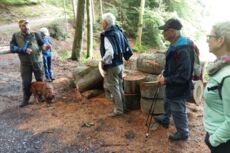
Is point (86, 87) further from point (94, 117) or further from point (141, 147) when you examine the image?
point (141, 147)

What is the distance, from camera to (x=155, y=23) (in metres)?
20.0

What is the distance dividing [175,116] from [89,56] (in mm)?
9398

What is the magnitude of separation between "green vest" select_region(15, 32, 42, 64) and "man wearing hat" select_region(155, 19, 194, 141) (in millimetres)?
3793

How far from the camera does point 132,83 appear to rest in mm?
6910

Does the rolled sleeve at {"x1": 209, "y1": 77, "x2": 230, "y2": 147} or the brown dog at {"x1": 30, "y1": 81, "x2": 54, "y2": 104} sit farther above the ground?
the rolled sleeve at {"x1": 209, "y1": 77, "x2": 230, "y2": 147}

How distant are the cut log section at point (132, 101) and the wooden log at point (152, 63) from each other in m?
0.66

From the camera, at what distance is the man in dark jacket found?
6.33 meters

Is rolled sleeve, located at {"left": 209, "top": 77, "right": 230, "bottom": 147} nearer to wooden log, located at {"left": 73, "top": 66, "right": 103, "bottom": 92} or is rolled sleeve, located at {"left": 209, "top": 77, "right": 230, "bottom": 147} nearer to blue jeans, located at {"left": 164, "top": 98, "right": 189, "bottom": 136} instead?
blue jeans, located at {"left": 164, "top": 98, "right": 189, "bottom": 136}

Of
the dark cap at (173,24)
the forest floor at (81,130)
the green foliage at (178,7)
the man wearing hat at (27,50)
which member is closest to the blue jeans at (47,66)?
the forest floor at (81,130)

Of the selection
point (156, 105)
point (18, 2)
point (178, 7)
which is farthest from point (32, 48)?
point (18, 2)

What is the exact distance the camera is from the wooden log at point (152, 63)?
22.6 feet

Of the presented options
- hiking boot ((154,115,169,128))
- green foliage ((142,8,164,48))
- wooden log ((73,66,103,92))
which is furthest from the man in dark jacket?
green foliage ((142,8,164,48))

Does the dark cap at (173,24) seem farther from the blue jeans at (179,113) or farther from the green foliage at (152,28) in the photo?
the green foliage at (152,28)

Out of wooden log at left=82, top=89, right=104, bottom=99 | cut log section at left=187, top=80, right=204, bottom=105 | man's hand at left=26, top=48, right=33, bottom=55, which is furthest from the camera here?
wooden log at left=82, top=89, right=104, bottom=99
